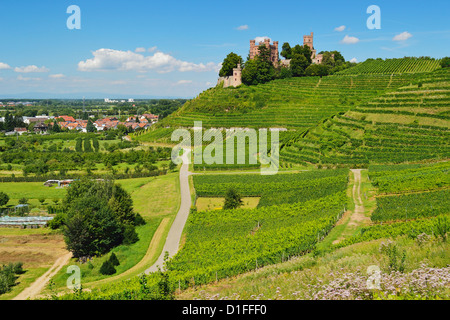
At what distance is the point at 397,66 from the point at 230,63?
38.6 metres

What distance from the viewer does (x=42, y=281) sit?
73.3 ft

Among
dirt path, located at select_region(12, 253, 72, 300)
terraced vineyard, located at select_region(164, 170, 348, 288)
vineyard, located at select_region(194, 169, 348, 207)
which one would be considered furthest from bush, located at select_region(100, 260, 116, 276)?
vineyard, located at select_region(194, 169, 348, 207)

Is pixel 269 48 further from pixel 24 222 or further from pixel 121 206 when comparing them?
pixel 24 222

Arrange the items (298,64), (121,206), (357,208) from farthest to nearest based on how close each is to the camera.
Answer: (298,64)
(121,206)
(357,208)

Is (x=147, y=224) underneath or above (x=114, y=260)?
above

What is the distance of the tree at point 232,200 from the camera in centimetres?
3222

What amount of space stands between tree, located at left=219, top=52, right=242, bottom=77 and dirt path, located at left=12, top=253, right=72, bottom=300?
234 feet

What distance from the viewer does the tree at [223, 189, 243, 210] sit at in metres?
32.2

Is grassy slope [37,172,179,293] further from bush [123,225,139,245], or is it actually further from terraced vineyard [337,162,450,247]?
terraced vineyard [337,162,450,247]

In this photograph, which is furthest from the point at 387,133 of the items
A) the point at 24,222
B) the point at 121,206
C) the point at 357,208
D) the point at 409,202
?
the point at 24,222

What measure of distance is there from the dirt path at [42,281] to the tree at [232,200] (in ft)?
43.2

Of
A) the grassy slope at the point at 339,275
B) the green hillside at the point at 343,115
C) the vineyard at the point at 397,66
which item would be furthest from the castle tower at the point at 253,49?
the grassy slope at the point at 339,275

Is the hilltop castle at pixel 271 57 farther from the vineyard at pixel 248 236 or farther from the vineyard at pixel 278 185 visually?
the vineyard at pixel 248 236
